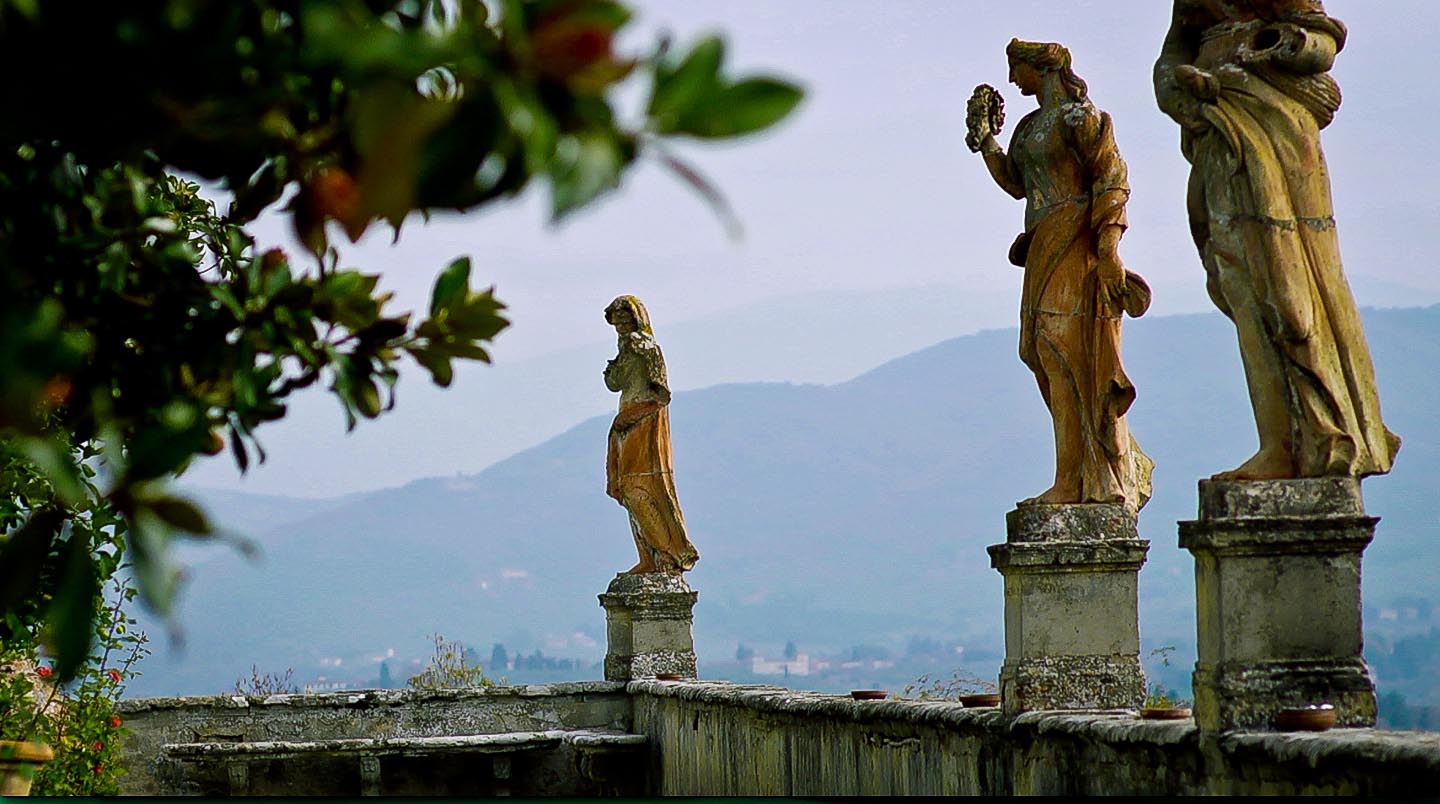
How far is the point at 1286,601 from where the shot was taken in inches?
210

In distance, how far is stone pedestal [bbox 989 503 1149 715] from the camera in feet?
23.1

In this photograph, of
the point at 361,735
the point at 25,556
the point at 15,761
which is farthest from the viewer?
the point at 361,735

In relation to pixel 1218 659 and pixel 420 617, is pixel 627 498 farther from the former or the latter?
pixel 420 617

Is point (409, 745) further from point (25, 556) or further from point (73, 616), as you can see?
point (73, 616)

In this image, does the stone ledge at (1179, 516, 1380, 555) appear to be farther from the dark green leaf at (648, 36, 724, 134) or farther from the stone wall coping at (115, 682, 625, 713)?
the stone wall coping at (115, 682, 625, 713)

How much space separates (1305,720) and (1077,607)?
6.81 ft

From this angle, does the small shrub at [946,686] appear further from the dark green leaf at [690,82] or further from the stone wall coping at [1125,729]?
the dark green leaf at [690,82]

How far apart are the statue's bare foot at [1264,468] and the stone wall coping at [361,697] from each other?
9.05m

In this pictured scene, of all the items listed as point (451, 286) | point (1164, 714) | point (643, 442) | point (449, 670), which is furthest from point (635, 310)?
point (451, 286)

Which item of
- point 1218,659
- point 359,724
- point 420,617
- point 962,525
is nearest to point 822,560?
point 962,525

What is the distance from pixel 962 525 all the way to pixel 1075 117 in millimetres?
115810

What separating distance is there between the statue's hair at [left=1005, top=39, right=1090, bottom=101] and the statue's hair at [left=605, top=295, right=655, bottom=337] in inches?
256

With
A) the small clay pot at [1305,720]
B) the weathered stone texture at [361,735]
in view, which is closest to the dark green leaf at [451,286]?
the small clay pot at [1305,720]

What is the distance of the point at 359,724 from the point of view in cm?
1431
